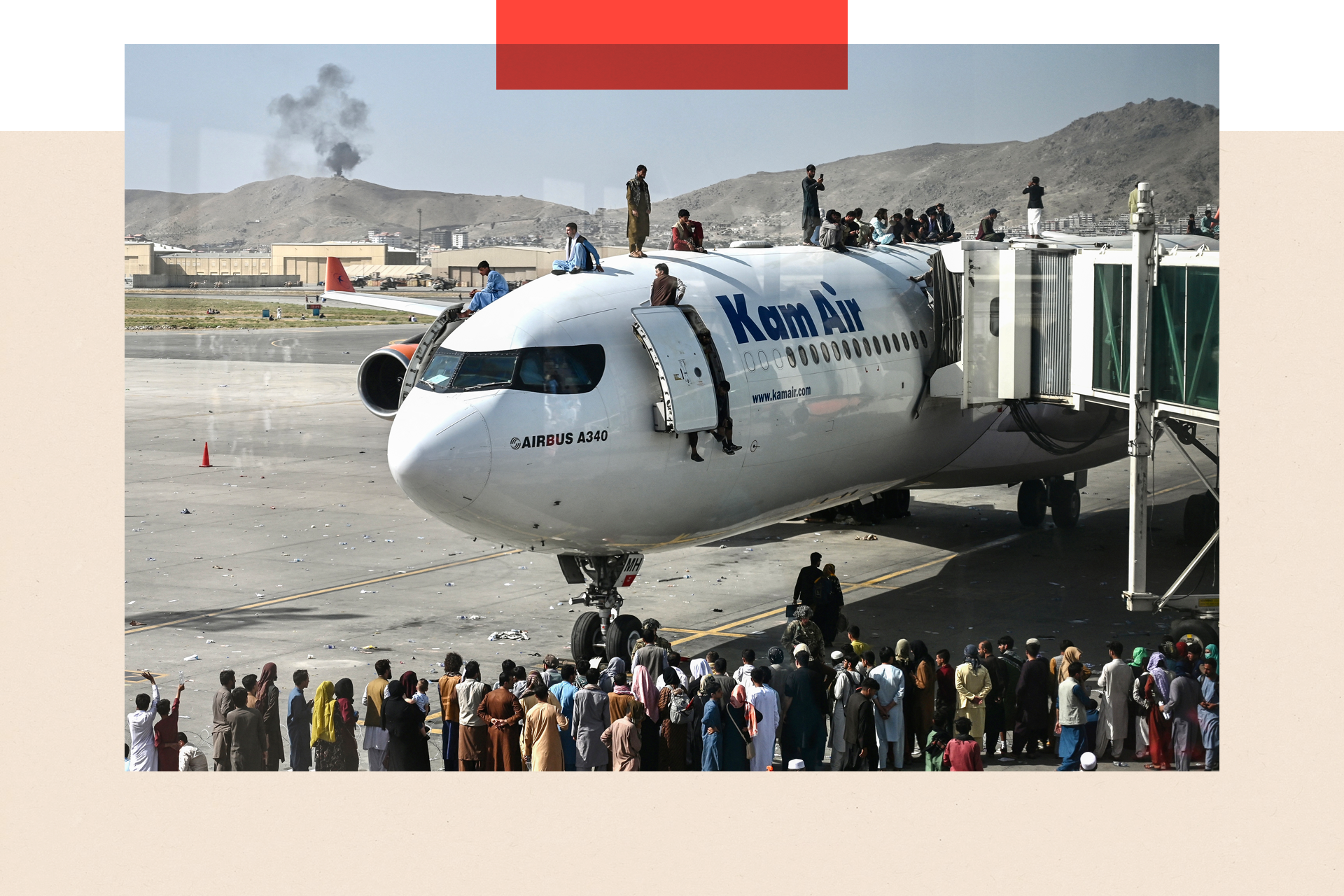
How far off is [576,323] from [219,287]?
6167 cm

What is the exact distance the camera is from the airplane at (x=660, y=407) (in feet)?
54.6

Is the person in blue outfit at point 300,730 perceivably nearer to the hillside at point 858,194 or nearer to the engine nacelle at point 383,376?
the hillside at point 858,194

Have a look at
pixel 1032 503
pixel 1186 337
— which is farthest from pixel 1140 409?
pixel 1032 503

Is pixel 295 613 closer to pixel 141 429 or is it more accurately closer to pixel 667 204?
pixel 667 204

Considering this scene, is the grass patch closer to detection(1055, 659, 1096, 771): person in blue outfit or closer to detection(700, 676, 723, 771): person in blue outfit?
detection(700, 676, 723, 771): person in blue outfit

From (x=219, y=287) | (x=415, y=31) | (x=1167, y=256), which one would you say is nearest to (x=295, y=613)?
(x=415, y=31)

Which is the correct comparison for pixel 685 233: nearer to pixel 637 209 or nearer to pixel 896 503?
pixel 637 209

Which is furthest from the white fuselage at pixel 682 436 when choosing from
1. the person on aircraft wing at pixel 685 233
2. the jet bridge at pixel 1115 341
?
the jet bridge at pixel 1115 341

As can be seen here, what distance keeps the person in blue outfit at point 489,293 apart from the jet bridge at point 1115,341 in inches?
264

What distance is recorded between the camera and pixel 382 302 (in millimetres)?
32750

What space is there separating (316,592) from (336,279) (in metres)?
14.6

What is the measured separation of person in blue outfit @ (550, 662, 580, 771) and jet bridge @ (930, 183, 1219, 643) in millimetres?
6307

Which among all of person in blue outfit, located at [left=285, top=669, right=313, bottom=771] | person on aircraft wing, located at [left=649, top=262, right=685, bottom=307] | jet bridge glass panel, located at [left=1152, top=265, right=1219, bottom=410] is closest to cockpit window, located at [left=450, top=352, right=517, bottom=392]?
person on aircraft wing, located at [left=649, top=262, right=685, bottom=307]

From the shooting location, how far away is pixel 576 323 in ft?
57.0
